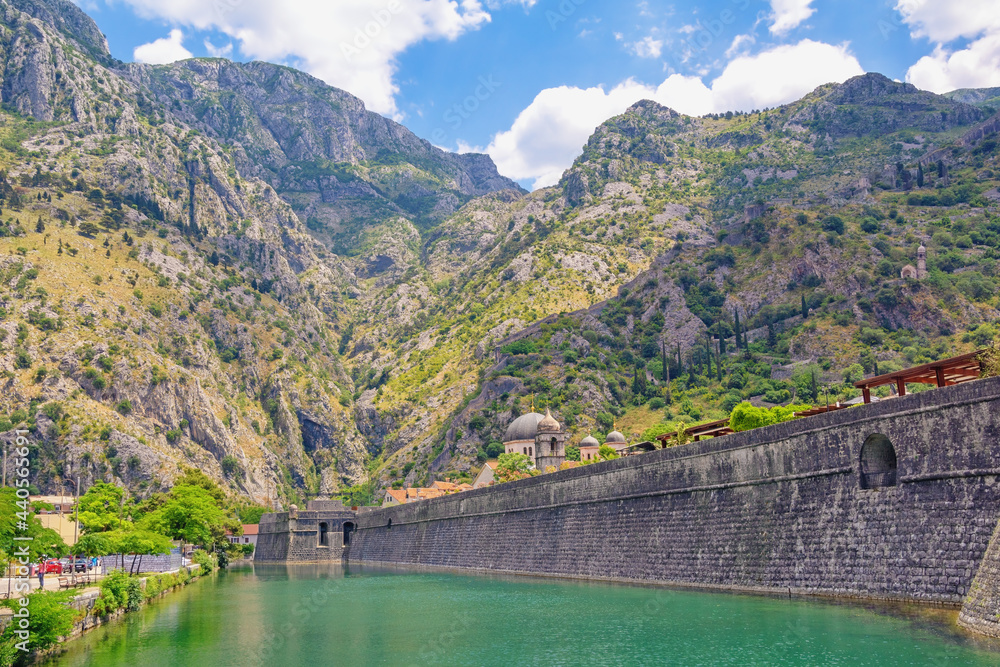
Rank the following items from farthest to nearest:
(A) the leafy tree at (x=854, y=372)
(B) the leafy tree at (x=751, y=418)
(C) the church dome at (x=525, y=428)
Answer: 1. (A) the leafy tree at (x=854, y=372)
2. (C) the church dome at (x=525, y=428)
3. (B) the leafy tree at (x=751, y=418)

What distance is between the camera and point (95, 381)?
380 ft

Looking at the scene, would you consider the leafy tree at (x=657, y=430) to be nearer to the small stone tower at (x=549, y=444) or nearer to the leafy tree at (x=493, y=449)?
the small stone tower at (x=549, y=444)

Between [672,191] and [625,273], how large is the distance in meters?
42.4

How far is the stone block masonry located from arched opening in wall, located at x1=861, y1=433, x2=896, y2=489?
204 mm

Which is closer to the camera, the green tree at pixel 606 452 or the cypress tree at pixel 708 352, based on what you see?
the green tree at pixel 606 452

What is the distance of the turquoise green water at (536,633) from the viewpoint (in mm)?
21453

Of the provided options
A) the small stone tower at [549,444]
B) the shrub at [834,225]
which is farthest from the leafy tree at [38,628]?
the shrub at [834,225]

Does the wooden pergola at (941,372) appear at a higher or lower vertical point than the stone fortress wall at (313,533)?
higher

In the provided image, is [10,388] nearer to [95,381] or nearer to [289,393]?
[95,381]

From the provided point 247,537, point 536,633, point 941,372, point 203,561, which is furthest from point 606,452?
point 247,537

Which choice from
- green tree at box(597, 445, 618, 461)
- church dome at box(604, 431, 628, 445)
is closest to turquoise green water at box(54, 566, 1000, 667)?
green tree at box(597, 445, 618, 461)

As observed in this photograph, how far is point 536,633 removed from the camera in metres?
28.0

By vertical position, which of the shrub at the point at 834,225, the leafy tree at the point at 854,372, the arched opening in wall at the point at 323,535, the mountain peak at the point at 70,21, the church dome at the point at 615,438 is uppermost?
the mountain peak at the point at 70,21

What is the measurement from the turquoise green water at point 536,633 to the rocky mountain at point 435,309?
62791mm
